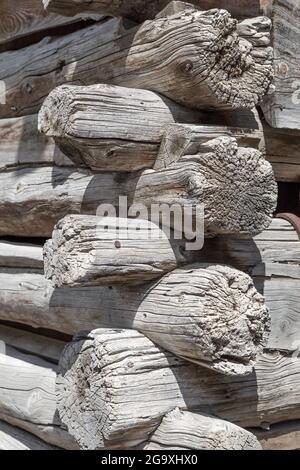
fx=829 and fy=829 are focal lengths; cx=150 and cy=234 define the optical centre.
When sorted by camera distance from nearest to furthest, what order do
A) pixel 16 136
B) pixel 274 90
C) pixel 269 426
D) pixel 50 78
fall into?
pixel 274 90 < pixel 269 426 < pixel 50 78 < pixel 16 136

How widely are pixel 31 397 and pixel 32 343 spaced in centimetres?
37

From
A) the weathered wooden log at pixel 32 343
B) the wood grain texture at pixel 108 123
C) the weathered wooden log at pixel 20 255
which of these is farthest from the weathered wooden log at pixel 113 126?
the weathered wooden log at pixel 32 343

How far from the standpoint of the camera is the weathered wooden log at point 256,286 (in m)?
2.70

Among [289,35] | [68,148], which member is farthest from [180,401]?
[289,35]

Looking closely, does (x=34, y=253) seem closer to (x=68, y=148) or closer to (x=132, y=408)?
(x=68, y=148)

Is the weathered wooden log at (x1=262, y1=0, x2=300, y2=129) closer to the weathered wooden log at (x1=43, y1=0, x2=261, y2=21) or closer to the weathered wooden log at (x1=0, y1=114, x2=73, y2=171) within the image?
the weathered wooden log at (x1=43, y1=0, x2=261, y2=21)

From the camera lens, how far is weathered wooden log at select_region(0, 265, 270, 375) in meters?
2.38

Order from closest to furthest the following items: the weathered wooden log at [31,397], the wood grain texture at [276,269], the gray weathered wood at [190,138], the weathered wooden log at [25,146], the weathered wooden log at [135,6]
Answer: the gray weathered wood at [190,138] < the weathered wooden log at [135,6] < the wood grain texture at [276,269] < the weathered wooden log at [31,397] < the weathered wooden log at [25,146]

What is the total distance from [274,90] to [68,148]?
0.69 metres

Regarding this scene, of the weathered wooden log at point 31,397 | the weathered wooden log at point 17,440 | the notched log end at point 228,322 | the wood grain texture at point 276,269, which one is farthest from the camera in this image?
the weathered wooden log at point 17,440

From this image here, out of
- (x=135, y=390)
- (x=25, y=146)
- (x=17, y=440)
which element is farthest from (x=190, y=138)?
(x=17, y=440)

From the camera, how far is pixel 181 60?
251cm

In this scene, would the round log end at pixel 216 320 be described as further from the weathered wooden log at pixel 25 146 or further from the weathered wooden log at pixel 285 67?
the weathered wooden log at pixel 25 146

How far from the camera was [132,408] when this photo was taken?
2.43m
